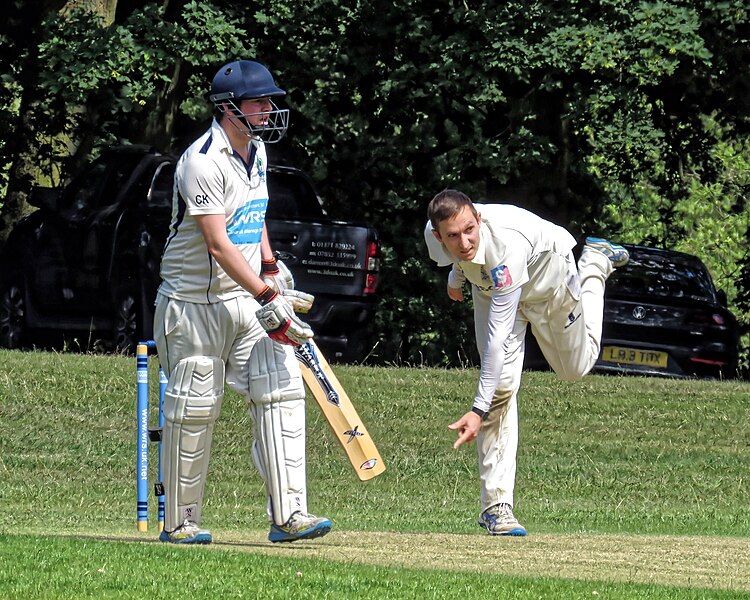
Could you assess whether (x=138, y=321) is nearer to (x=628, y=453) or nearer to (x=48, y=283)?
(x=48, y=283)

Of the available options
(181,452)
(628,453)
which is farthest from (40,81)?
(181,452)

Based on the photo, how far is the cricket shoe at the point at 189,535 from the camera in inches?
314

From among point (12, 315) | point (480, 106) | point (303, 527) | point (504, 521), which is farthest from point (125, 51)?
point (303, 527)

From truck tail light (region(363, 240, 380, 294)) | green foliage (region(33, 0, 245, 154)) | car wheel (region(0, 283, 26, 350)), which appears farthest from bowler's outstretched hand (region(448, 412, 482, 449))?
green foliage (region(33, 0, 245, 154))

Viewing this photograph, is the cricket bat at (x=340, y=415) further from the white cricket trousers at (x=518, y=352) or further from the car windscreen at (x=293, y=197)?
the car windscreen at (x=293, y=197)

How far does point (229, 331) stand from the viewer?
25.6 feet

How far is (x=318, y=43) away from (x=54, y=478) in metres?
9.50

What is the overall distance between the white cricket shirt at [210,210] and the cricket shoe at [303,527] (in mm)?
1066

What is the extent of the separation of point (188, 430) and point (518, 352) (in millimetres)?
1883

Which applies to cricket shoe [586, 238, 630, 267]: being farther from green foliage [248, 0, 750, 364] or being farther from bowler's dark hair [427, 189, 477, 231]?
green foliage [248, 0, 750, 364]

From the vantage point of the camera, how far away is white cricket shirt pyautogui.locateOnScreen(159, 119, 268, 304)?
7.54 metres

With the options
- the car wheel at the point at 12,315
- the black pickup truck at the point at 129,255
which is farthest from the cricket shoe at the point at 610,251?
the car wheel at the point at 12,315

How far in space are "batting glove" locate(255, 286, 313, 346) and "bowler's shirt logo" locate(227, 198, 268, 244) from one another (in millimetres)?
368

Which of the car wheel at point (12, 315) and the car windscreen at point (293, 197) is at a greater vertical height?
the car windscreen at point (293, 197)
